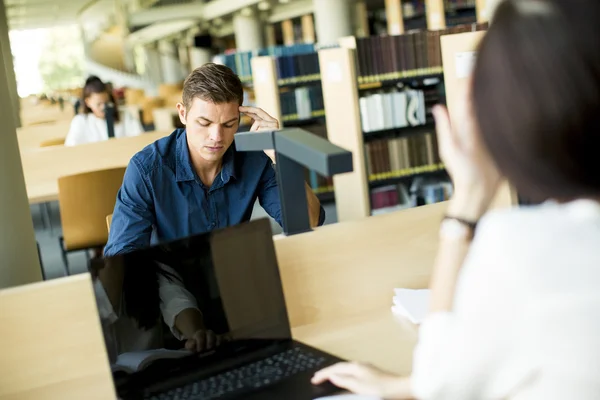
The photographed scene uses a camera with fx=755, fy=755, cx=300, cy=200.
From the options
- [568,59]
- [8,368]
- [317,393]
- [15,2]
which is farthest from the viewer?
[15,2]

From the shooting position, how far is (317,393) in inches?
47.5

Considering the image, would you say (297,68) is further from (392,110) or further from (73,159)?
(73,159)

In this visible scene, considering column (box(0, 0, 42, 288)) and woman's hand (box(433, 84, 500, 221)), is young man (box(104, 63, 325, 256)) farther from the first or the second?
woman's hand (box(433, 84, 500, 221))

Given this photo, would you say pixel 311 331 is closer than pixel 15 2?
Yes

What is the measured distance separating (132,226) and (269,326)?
29.8 inches

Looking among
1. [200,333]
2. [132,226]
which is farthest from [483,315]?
[132,226]

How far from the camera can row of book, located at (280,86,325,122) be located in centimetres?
652

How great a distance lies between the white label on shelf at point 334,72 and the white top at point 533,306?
191 inches

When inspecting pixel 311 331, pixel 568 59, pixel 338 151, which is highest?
pixel 568 59

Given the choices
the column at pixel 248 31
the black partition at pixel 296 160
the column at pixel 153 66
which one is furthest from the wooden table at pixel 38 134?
the column at pixel 153 66

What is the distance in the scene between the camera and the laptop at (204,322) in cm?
128

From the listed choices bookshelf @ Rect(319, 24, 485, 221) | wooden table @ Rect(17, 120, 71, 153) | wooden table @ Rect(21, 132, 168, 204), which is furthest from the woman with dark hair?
wooden table @ Rect(17, 120, 71, 153)

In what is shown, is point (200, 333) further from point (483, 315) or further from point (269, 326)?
point (483, 315)

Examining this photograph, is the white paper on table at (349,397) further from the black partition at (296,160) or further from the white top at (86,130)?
the white top at (86,130)
